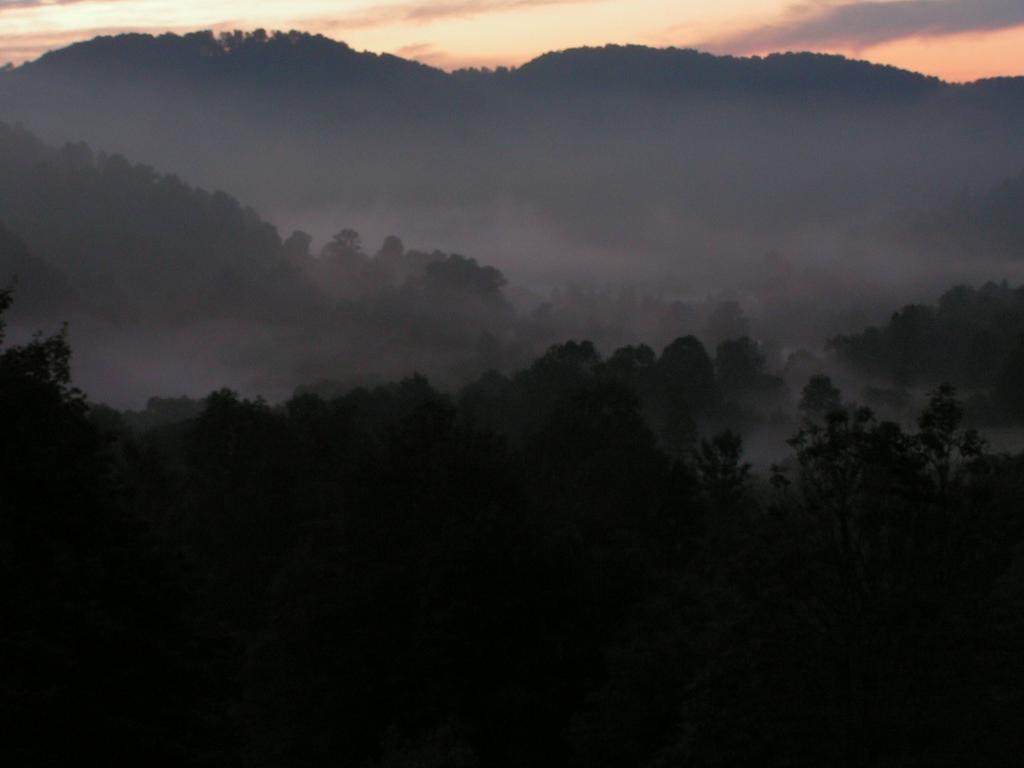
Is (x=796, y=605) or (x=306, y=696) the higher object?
(x=796, y=605)

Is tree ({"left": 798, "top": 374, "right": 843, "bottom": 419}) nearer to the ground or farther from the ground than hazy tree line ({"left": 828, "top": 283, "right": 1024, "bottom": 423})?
nearer to the ground

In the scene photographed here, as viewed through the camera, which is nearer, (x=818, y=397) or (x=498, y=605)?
(x=498, y=605)

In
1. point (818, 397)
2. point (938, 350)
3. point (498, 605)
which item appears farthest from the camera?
point (938, 350)

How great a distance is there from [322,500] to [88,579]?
27213mm

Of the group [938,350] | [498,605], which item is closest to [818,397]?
[938,350]

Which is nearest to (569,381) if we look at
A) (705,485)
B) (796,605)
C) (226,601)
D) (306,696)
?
(705,485)

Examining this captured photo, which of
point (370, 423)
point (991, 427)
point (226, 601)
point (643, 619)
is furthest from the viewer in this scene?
point (991, 427)

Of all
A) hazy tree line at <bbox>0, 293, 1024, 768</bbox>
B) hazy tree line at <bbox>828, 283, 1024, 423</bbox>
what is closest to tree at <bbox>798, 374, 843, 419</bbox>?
hazy tree line at <bbox>828, 283, 1024, 423</bbox>

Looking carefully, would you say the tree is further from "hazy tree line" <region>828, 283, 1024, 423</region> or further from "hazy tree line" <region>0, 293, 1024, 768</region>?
"hazy tree line" <region>0, 293, 1024, 768</region>

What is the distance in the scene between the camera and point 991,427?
413ft

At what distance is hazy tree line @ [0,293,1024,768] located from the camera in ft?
63.9

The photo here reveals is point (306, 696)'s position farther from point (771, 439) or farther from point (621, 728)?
point (771, 439)

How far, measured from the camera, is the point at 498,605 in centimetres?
3416

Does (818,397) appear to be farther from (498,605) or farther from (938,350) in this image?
(498,605)
